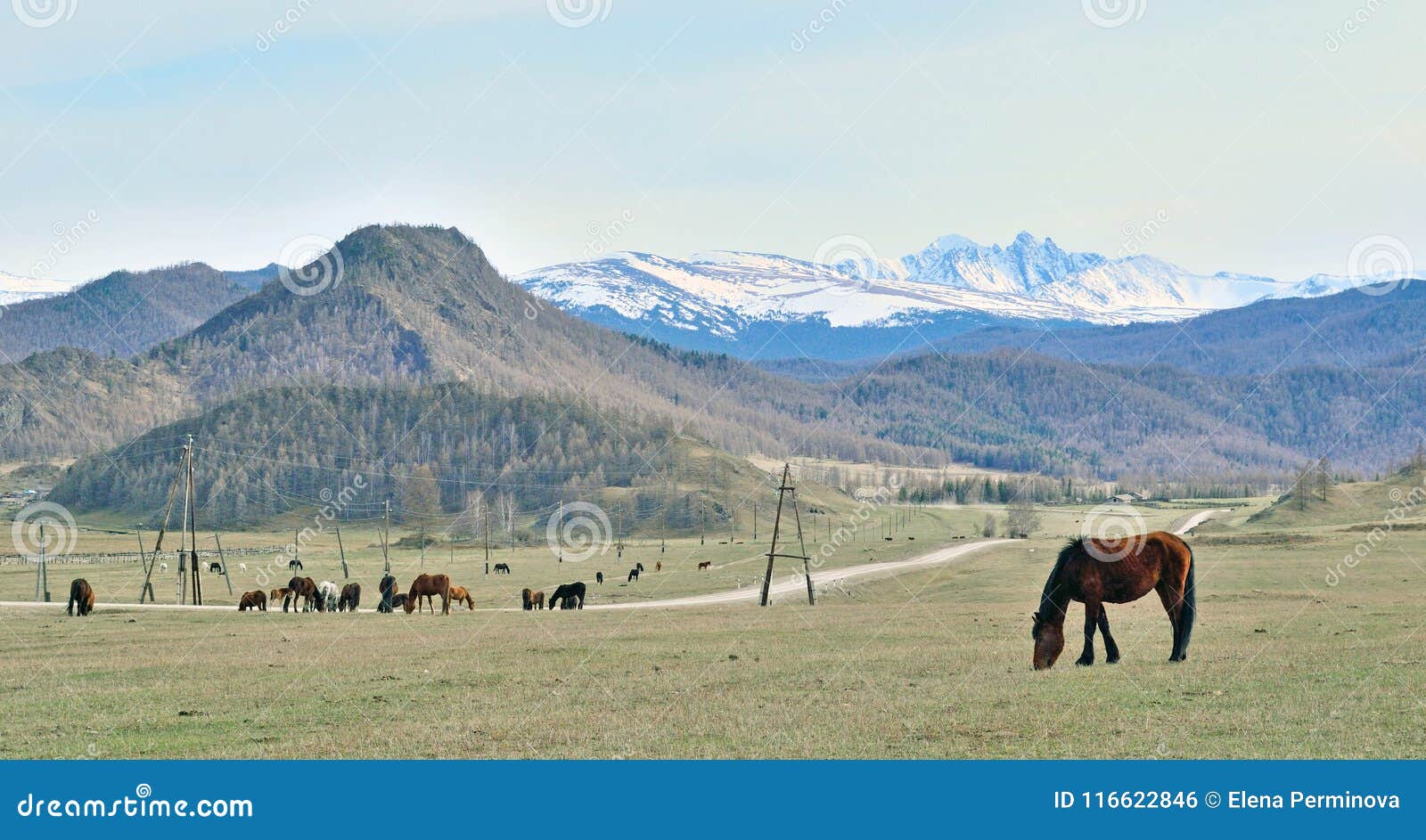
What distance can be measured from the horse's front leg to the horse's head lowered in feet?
1.68

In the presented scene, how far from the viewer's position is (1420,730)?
2031 cm

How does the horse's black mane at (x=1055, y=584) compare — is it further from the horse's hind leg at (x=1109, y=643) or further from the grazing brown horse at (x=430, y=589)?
the grazing brown horse at (x=430, y=589)

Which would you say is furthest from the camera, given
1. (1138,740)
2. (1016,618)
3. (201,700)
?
(1016,618)

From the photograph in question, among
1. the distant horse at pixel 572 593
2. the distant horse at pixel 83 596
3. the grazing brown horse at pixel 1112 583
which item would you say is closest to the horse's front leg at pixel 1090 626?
the grazing brown horse at pixel 1112 583

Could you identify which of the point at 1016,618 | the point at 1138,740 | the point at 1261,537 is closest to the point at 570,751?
the point at 1138,740

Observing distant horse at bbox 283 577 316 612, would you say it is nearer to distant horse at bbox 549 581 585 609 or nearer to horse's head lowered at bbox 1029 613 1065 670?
distant horse at bbox 549 581 585 609

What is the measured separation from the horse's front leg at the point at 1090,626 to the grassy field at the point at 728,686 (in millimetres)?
539

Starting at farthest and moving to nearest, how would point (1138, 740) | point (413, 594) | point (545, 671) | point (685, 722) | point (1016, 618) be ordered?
point (413, 594) < point (1016, 618) < point (545, 671) < point (685, 722) < point (1138, 740)

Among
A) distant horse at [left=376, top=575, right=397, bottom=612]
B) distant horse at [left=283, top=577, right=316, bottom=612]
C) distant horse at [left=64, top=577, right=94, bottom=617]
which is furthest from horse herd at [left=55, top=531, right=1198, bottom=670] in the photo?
distant horse at [left=283, top=577, right=316, bottom=612]

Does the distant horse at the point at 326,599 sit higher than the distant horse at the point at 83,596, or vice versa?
the distant horse at the point at 83,596

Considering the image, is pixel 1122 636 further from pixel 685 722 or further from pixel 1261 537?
pixel 1261 537

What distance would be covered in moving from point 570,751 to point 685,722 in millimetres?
2763

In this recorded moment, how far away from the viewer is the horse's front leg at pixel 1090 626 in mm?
28703

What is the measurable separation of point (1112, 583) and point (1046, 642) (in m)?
1.87
